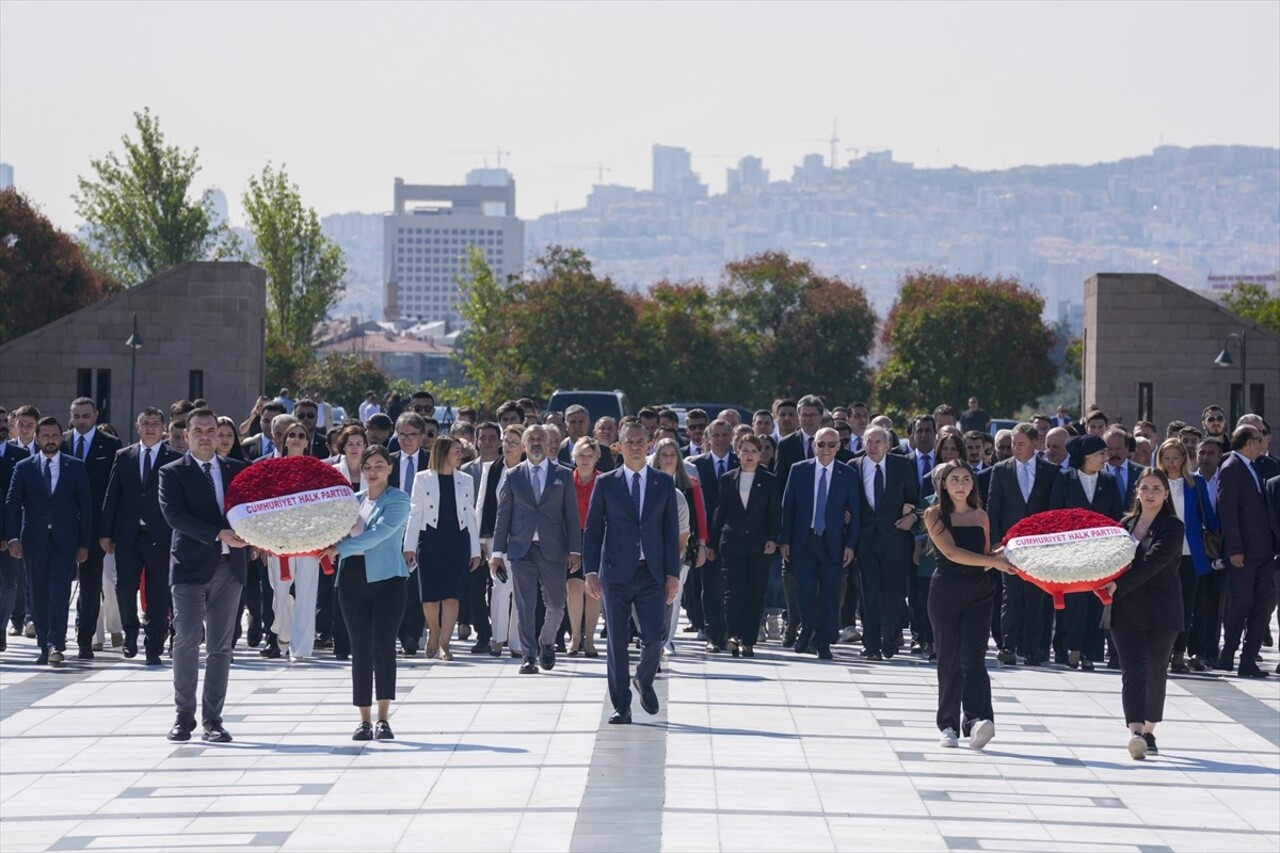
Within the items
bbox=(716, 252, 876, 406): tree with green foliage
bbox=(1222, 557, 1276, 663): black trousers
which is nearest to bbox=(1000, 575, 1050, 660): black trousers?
bbox=(1222, 557, 1276, 663): black trousers

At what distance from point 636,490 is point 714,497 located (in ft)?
14.7

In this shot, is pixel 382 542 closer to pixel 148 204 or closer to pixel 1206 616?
pixel 1206 616

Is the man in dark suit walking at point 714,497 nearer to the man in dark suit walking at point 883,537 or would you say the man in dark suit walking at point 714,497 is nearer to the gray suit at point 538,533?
the man in dark suit walking at point 883,537

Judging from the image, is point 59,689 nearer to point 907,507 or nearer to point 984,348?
point 907,507

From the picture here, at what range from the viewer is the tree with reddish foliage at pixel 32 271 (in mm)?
57250

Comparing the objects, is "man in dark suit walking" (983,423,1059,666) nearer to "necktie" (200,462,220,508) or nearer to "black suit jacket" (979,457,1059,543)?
"black suit jacket" (979,457,1059,543)

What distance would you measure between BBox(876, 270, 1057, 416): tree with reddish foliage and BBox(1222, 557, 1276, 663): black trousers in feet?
211

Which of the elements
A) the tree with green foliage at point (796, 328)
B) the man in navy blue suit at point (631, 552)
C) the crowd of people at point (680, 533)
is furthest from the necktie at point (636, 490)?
the tree with green foliage at point (796, 328)

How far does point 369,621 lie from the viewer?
499 inches

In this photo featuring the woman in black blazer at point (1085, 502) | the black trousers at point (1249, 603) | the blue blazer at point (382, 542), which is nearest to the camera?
the blue blazer at point (382, 542)

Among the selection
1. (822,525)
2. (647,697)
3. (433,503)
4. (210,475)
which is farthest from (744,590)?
(210,475)

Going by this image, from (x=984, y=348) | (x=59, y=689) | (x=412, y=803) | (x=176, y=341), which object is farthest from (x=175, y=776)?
(x=984, y=348)

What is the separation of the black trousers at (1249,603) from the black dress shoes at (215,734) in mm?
8703

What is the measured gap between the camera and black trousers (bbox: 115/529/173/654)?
16047 mm
